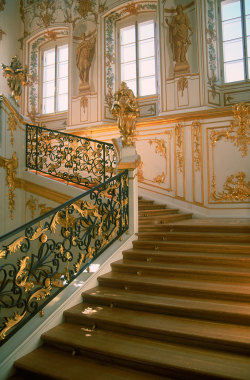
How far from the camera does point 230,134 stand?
652 centimetres

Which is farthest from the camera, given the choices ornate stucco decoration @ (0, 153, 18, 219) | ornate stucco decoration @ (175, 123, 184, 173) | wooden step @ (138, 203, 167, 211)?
ornate stucco decoration @ (175, 123, 184, 173)

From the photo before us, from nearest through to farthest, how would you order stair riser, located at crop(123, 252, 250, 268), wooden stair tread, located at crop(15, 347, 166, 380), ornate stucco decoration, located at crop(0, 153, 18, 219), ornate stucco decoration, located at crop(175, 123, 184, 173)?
wooden stair tread, located at crop(15, 347, 166, 380), stair riser, located at crop(123, 252, 250, 268), ornate stucco decoration, located at crop(0, 153, 18, 219), ornate stucco decoration, located at crop(175, 123, 184, 173)

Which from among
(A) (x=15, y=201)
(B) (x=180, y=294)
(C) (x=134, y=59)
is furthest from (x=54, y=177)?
(C) (x=134, y=59)

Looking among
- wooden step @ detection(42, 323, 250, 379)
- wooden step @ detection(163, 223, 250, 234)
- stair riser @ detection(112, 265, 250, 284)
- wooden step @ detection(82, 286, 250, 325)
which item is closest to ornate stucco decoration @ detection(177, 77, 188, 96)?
wooden step @ detection(163, 223, 250, 234)

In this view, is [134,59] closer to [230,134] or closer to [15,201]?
[230,134]

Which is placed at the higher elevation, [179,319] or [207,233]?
[207,233]

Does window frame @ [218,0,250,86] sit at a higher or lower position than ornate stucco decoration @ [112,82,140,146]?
higher

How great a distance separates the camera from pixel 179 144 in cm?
694

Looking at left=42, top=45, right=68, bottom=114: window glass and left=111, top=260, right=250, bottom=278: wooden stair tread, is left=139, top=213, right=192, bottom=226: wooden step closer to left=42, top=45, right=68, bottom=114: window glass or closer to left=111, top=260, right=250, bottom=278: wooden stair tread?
left=111, top=260, right=250, bottom=278: wooden stair tread

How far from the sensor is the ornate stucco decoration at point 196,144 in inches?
267

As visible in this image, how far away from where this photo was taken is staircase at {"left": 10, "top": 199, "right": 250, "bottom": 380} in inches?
84.4

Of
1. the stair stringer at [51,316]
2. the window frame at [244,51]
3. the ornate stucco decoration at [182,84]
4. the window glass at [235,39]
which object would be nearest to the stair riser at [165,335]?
the stair stringer at [51,316]

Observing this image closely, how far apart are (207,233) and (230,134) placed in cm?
319

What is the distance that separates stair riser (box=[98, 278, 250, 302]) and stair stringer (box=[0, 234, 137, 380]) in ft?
0.68
